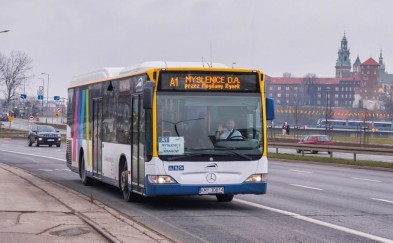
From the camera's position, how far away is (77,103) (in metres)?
24.1

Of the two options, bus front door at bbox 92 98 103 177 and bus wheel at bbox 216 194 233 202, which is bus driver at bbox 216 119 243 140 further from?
bus front door at bbox 92 98 103 177

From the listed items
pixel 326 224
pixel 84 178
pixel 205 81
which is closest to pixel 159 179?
pixel 205 81

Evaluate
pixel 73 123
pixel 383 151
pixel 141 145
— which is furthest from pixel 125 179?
pixel 383 151

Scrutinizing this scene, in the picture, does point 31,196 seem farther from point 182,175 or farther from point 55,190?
point 182,175

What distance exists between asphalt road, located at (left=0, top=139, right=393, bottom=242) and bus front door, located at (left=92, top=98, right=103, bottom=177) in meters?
0.62

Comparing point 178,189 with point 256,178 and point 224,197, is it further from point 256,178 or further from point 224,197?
point 224,197

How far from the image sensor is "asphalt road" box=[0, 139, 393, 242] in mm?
12719

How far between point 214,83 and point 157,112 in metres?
1.30

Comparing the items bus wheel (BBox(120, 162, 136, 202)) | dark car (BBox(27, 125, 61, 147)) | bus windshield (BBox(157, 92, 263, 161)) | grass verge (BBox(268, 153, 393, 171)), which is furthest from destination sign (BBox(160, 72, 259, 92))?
dark car (BBox(27, 125, 61, 147))

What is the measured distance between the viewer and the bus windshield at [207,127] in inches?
636

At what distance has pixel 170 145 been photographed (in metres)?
16.1

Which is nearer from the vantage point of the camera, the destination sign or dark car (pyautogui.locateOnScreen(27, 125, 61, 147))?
the destination sign

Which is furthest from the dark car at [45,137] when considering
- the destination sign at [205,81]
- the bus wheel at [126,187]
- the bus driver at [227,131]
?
the bus driver at [227,131]

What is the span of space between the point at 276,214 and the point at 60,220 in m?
4.36
